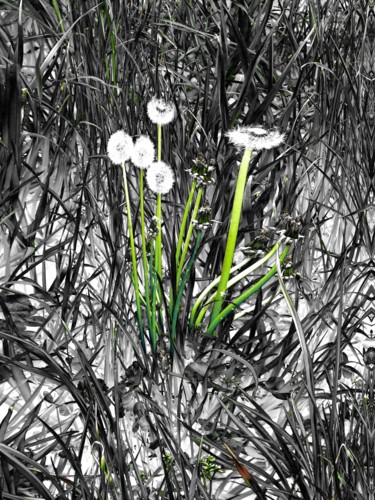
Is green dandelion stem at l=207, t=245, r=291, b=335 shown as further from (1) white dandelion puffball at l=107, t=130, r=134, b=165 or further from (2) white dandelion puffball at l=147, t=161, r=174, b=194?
(1) white dandelion puffball at l=107, t=130, r=134, b=165

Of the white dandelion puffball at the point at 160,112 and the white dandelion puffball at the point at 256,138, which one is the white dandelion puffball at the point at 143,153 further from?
the white dandelion puffball at the point at 256,138

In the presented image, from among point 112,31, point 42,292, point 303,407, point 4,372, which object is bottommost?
point 303,407

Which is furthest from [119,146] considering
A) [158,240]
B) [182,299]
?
[182,299]

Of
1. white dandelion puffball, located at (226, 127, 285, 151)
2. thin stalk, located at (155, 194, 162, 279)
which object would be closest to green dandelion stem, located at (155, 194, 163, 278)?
thin stalk, located at (155, 194, 162, 279)

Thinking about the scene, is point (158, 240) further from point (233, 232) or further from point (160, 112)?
point (160, 112)

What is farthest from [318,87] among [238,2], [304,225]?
[304,225]

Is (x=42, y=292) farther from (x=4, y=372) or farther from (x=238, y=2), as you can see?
(x=238, y=2)

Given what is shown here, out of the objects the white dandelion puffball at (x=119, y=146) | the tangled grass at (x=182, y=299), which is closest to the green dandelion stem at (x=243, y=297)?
the tangled grass at (x=182, y=299)
